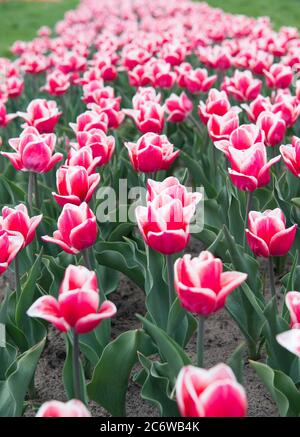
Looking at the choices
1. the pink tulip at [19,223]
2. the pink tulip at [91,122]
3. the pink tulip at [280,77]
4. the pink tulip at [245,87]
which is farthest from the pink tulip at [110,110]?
the pink tulip at [19,223]

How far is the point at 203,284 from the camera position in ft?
4.71

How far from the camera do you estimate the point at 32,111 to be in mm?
3117

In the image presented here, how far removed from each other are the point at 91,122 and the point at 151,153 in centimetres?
47

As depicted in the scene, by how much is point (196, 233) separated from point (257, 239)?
26.2 inches

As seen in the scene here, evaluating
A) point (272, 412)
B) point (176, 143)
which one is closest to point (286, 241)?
point (272, 412)

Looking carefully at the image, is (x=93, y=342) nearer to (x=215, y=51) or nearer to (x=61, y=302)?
(x=61, y=302)

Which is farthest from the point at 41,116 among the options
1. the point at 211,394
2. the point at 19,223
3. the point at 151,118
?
the point at 211,394

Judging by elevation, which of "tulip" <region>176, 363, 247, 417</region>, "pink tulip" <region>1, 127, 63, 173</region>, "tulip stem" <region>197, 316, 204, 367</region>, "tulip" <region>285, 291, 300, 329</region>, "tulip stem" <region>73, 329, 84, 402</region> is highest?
"pink tulip" <region>1, 127, 63, 173</region>

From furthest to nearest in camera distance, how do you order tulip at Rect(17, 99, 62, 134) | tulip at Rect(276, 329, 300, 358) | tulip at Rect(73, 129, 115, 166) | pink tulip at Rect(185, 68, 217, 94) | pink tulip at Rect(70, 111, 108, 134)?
pink tulip at Rect(185, 68, 217, 94), tulip at Rect(17, 99, 62, 134), pink tulip at Rect(70, 111, 108, 134), tulip at Rect(73, 129, 115, 166), tulip at Rect(276, 329, 300, 358)

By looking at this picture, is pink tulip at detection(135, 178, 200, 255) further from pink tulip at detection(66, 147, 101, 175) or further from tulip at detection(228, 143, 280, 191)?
pink tulip at detection(66, 147, 101, 175)

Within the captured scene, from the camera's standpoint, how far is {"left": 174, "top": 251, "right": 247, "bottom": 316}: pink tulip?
1.41 metres

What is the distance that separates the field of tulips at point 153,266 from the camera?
4.75ft

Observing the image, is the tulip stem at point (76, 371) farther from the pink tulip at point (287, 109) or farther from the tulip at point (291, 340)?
the pink tulip at point (287, 109)

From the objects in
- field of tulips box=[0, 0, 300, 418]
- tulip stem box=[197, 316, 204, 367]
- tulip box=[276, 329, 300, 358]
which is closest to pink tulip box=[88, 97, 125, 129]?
field of tulips box=[0, 0, 300, 418]
